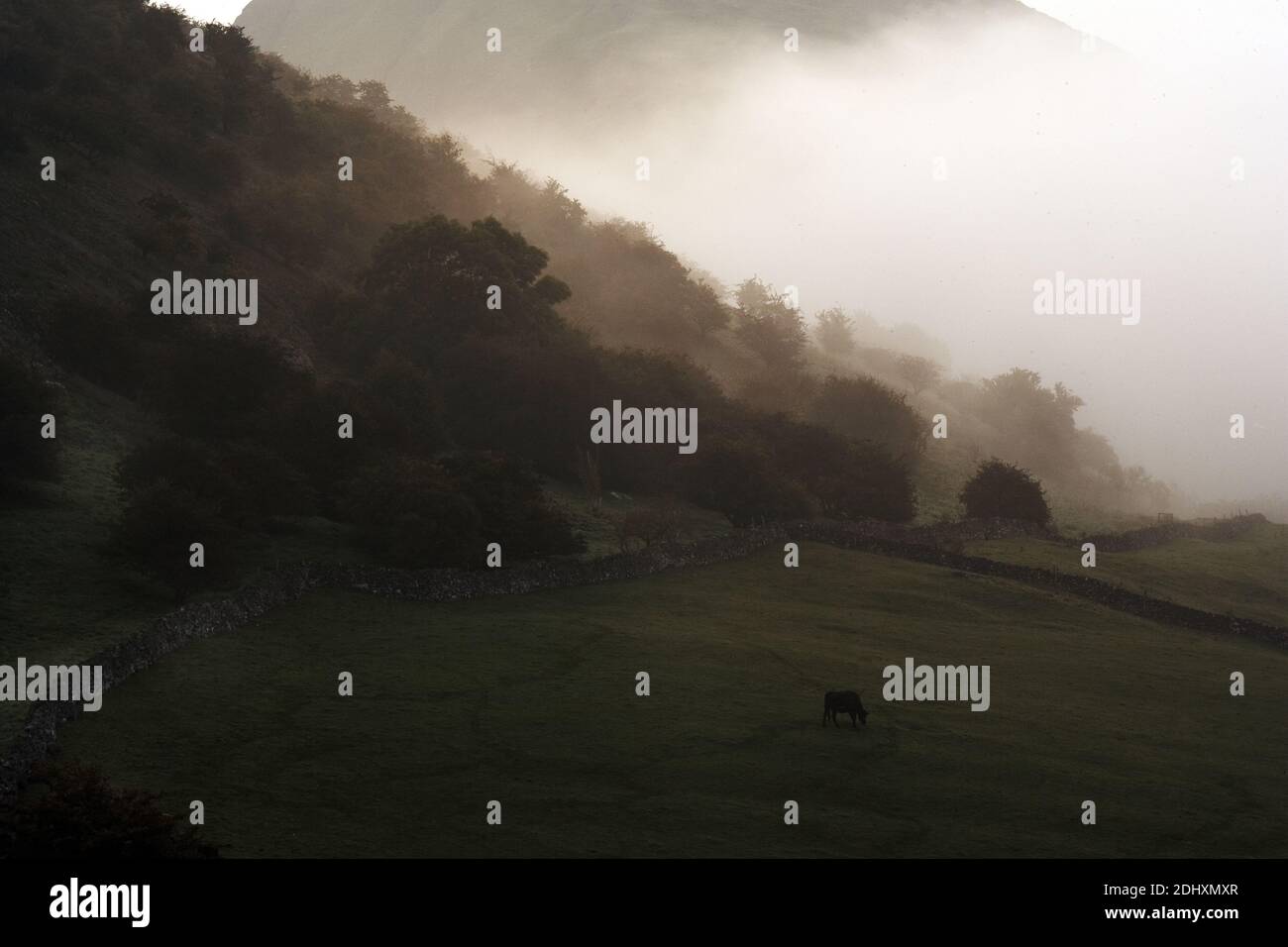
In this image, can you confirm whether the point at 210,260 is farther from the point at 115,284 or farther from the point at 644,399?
the point at 644,399

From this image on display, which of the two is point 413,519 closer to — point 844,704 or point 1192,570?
point 844,704

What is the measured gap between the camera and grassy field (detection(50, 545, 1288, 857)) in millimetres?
25062

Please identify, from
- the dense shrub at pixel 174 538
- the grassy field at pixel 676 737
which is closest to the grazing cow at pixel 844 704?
the grassy field at pixel 676 737

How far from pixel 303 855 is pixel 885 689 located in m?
19.9

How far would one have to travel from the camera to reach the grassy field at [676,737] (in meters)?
25.1

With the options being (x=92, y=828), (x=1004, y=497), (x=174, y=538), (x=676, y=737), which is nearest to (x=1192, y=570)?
(x=1004, y=497)

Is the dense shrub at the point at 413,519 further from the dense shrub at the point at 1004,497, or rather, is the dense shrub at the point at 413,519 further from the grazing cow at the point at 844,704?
the dense shrub at the point at 1004,497

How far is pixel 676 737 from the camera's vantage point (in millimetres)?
31234

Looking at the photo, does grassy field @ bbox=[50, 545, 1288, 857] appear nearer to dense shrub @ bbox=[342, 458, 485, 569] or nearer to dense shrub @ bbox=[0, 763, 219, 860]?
dense shrub @ bbox=[0, 763, 219, 860]

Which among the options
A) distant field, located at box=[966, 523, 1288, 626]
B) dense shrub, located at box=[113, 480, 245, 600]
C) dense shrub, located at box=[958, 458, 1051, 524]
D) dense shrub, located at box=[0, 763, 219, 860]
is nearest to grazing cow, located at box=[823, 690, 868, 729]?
dense shrub, located at box=[0, 763, 219, 860]

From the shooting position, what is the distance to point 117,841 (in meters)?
20.2

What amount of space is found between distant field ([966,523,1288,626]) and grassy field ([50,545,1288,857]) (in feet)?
34.8

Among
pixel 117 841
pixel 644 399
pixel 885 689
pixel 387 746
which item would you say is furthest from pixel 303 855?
pixel 644 399
